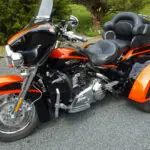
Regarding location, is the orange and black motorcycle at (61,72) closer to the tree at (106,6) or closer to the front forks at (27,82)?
the front forks at (27,82)

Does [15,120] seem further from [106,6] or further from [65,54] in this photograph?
[106,6]

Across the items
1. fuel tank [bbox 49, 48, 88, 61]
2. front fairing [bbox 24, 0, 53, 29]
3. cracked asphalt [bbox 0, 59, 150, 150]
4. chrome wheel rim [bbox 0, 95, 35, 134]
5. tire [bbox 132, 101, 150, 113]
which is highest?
front fairing [bbox 24, 0, 53, 29]

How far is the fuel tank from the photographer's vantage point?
3209 millimetres

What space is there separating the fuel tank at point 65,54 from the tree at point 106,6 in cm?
471

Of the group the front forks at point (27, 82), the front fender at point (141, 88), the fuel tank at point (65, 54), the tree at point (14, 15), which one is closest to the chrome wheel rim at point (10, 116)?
the front forks at point (27, 82)

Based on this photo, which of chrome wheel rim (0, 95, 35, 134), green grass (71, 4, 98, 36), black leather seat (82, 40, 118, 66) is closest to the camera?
chrome wheel rim (0, 95, 35, 134)

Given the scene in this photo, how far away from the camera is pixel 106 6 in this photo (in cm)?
830

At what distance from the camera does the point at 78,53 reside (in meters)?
3.38

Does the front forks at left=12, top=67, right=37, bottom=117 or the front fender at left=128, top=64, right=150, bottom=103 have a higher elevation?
the front forks at left=12, top=67, right=37, bottom=117

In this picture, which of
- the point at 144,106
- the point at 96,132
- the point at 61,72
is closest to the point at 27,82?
the point at 61,72

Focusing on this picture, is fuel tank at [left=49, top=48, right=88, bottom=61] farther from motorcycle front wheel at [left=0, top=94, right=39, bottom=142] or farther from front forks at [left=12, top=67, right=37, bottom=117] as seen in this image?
motorcycle front wheel at [left=0, top=94, right=39, bottom=142]

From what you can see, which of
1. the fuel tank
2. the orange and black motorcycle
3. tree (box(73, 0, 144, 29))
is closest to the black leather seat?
the orange and black motorcycle

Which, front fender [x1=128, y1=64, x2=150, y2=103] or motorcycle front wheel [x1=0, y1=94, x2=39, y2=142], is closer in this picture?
motorcycle front wheel [x1=0, y1=94, x2=39, y2=142]

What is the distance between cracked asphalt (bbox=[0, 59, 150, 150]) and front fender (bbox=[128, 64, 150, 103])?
0.27 meters
